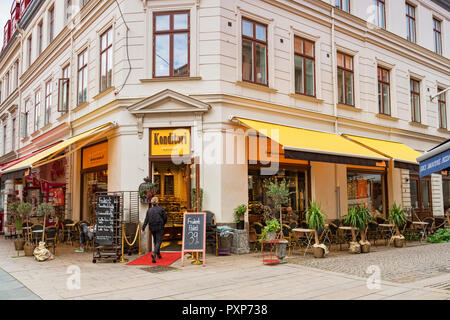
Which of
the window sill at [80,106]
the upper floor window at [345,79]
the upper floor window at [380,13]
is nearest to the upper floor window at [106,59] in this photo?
the window sill at [80,106]

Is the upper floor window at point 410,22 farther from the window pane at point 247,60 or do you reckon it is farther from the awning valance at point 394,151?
the window pane at point 247,60

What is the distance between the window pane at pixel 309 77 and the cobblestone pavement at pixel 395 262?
5.77 m

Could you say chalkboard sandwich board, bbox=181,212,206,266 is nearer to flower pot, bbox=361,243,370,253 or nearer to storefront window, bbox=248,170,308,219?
storefront window, bbox=248,170,308,219

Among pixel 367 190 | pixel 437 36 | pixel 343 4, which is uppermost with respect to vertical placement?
pixel 437 36

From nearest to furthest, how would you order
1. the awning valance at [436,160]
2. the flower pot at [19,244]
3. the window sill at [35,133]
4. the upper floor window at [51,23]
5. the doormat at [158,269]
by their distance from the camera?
the awning valance at [436,160], the doormat at [158,269], the flower pot at [19,244], the upper floor window at [51,23], the window sill at [35,133]

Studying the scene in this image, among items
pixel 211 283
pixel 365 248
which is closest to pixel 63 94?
pixel 211 283

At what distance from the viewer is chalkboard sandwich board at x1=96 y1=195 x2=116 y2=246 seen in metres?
10.3

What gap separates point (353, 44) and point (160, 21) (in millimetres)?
7888

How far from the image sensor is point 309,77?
47.4ft

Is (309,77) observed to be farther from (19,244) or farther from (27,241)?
(19,244)

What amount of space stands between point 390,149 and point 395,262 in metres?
6.46

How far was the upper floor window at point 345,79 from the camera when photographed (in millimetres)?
15414
